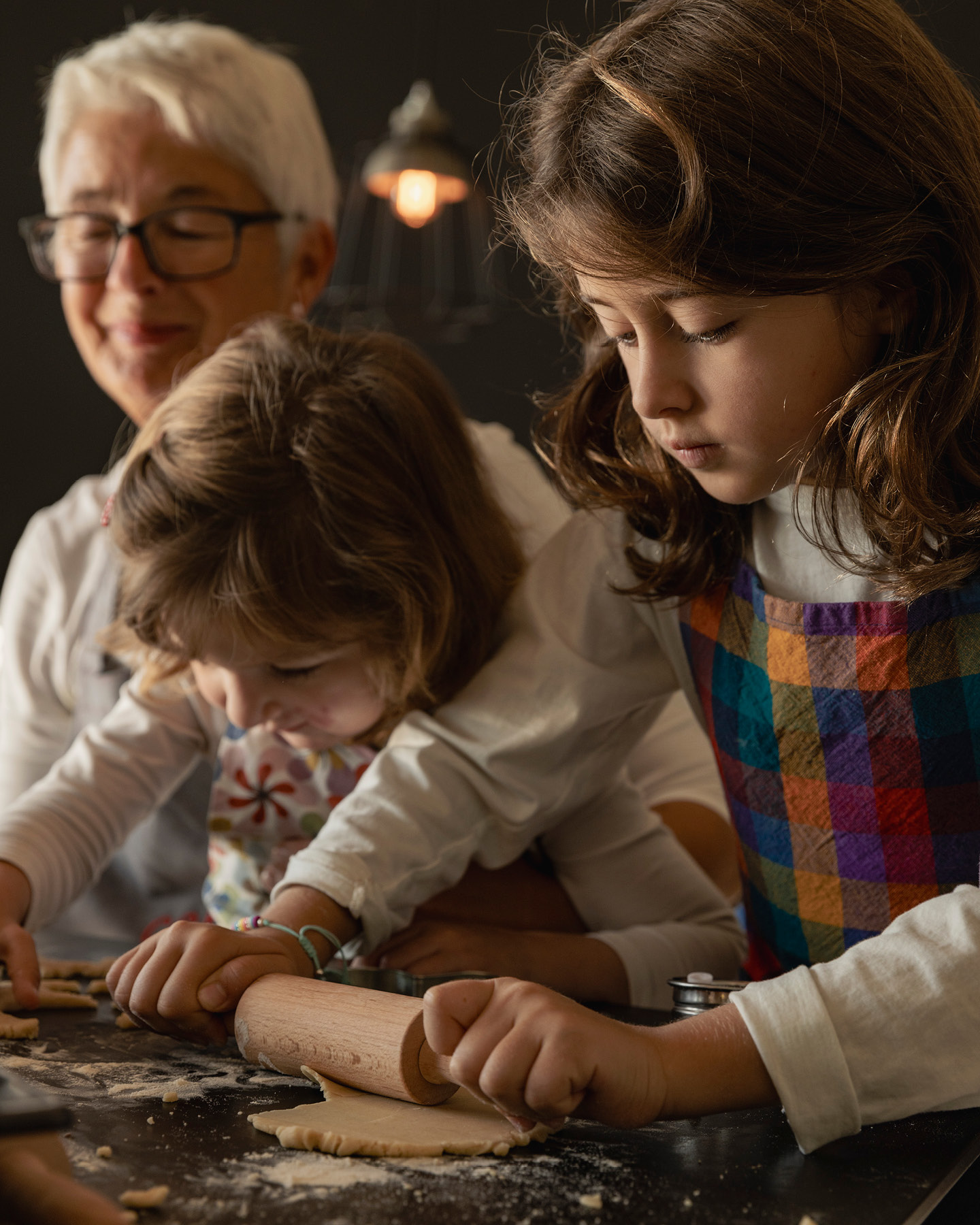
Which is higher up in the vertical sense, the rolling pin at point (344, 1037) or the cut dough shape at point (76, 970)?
the rolling pin at point (344, 1037)

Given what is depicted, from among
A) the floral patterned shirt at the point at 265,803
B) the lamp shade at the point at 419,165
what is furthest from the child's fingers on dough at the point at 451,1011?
the lamp shade at the point at 419,165

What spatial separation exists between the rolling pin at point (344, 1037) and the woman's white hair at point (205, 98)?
1.02m

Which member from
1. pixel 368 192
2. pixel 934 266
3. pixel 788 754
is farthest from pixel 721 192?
pixel 368 192

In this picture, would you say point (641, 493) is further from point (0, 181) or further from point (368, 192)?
point (0, 181)

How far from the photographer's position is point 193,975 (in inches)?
29.9

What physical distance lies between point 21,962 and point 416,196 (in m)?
2.19

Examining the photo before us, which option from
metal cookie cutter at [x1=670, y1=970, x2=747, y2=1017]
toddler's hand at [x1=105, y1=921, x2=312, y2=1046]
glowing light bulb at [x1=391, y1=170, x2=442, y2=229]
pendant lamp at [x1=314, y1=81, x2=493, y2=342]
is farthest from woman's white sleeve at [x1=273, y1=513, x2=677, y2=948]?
glowing light bulb at [x1=391, y1=170, x2=442, y2=229]

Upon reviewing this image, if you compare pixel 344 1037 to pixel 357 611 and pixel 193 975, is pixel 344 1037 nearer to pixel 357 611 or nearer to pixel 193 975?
pixel 193 975

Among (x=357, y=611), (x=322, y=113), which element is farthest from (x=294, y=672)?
(x=322, y=113)

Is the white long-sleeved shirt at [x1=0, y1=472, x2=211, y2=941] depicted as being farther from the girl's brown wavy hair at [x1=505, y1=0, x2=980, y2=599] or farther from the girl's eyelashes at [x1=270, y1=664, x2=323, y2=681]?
the girl's brown wavy hair at [x1=505, y1=0, x2=980, y2=599]

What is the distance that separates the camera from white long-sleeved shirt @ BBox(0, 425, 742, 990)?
98cm

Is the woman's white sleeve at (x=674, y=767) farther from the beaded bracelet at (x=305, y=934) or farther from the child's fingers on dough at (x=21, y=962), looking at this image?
the child's fingers on dough at (x=21, y=962)

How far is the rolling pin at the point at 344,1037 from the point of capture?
64 cm

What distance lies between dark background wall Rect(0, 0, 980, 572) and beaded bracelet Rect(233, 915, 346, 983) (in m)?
2.16
